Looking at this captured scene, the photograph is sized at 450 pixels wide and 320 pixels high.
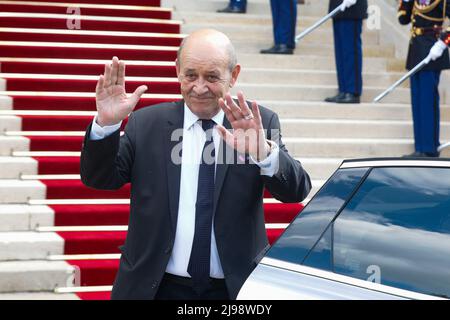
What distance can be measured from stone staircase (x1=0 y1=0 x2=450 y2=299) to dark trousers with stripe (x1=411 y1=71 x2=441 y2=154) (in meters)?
0.20

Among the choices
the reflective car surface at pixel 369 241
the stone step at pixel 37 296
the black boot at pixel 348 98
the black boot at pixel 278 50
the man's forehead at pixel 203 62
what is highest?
the man's forehead at pixel 203 62

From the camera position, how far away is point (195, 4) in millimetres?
9367

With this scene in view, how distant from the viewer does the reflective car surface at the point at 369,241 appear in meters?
2.47

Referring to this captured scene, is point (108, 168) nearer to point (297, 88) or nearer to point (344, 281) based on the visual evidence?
point (344, 281)

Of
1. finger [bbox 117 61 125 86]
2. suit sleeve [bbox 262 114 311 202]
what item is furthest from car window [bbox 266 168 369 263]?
finger [bbox 117 61 125 86]

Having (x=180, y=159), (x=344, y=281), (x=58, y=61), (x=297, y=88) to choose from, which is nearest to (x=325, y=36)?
(x=297, y=88)

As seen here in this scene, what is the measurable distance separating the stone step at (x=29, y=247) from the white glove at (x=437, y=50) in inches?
137

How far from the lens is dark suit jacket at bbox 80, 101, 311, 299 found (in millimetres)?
2979

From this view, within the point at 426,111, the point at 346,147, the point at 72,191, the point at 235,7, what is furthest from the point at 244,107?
the point at 235,7

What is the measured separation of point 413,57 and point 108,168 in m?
5.39

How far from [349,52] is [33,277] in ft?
12.3

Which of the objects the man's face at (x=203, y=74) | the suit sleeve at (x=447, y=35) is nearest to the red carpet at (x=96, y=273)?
the man's face at (x=203, y=74)

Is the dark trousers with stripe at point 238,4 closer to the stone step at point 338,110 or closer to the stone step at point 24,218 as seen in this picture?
the stone step at point 338,110

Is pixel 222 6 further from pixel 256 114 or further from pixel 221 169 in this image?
pixel 256 114
